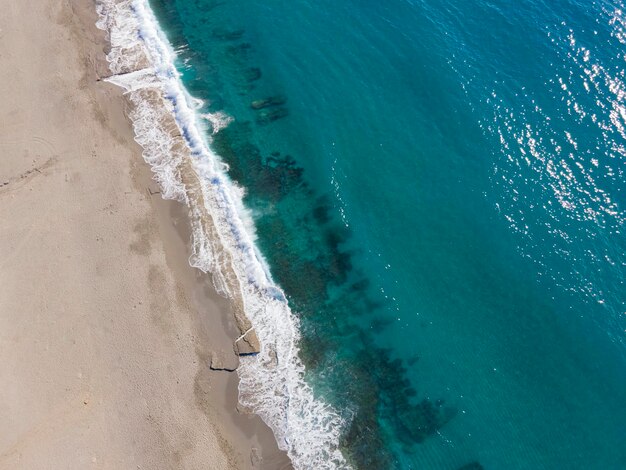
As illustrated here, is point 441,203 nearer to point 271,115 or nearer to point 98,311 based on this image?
point 271,115

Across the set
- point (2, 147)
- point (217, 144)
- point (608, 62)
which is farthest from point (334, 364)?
point (608, 62)

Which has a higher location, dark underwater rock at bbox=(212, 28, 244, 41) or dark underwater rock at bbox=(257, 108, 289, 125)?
dark underwater rock at bbox=(212, 28, 244, 41)

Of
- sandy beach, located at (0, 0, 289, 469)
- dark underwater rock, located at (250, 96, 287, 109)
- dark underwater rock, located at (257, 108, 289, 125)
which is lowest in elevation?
sandy beach, located at (0, 0, 289, 469)

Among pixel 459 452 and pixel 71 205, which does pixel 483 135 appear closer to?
pixel 459 452

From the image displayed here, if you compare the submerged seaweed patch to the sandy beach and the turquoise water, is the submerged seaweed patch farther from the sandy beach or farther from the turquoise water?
the sandy beach

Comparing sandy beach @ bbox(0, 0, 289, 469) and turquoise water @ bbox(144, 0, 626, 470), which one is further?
turquoise water @ bbox(144, 0, 626, 470)

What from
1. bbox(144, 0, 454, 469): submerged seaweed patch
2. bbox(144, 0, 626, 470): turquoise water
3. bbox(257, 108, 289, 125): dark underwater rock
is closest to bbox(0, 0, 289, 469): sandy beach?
bbox(144, 0, 454, 469): submerged seaweed patch
